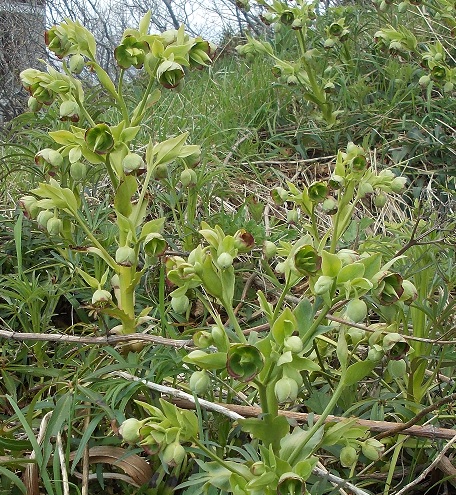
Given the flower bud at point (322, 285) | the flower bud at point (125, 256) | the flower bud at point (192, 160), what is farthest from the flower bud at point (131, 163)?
the flower bud at point (322, 285)

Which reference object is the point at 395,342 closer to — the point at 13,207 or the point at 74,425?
the point at 74,425

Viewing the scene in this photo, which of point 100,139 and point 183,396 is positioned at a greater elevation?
point 100,139

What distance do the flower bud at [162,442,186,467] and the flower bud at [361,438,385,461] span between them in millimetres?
251

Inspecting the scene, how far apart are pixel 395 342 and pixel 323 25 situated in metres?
2.74

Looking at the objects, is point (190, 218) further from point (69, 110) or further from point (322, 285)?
point (322, 285)

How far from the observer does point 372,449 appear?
764 mm

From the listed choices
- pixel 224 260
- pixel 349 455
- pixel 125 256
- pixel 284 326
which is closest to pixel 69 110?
pixel 125 256

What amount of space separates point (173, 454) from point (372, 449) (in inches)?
10.4

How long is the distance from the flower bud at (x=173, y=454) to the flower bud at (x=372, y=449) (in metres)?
0.25

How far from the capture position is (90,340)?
1006mm

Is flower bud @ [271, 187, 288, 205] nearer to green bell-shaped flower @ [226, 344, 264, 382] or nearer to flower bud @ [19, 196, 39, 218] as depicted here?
flower bud @ [19, 196, 39, 218]

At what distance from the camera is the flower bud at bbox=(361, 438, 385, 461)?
0.76 m

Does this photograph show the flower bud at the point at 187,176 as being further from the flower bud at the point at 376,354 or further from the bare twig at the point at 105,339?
the flower bud at the point at 376,354

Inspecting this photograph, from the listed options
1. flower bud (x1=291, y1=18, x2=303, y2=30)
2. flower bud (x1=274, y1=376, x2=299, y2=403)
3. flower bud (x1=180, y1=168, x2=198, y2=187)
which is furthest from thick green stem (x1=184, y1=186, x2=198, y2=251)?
flower bud (x1=291, y1=18, x2=303, y2=30)
